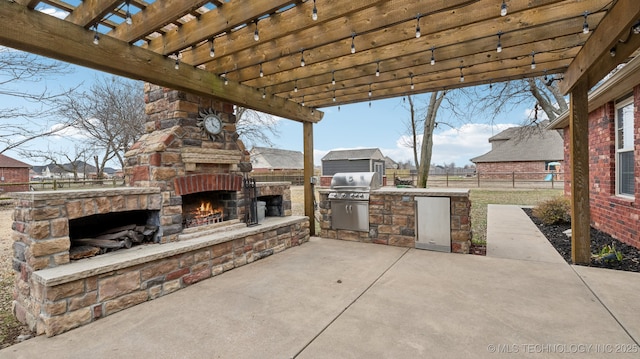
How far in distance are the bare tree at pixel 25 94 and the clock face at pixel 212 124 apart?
4511 mm

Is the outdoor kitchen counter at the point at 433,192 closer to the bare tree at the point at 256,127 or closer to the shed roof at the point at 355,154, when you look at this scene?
the bare tree at the point at 256,127

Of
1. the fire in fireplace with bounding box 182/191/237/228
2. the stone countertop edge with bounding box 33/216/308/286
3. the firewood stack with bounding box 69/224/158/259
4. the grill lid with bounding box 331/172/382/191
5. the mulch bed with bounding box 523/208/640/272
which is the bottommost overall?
the mulch bed with bounding box 523/208/640/272

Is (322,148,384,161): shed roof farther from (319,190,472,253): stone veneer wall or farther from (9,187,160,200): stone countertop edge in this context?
(9,187,160,200): stone countertop edge

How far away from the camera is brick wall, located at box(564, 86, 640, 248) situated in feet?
13.6

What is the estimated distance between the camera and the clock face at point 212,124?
12.3ft

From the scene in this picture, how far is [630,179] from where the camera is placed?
15.0ft

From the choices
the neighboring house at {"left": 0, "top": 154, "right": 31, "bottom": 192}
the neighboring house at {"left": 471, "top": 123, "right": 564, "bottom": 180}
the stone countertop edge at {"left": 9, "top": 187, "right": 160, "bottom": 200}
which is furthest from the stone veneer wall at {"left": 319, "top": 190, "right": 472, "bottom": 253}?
the neighboring house at {"left": 0, "top": 154, "right": 31, "bottom": 192}

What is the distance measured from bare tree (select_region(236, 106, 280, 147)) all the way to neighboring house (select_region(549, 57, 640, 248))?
10422 mm

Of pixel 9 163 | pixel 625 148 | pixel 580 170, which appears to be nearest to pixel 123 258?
pixel 580 170

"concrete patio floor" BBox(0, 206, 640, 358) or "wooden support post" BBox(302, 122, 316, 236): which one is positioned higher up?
"wooden support post" BBox(302, 122, 316, 236)

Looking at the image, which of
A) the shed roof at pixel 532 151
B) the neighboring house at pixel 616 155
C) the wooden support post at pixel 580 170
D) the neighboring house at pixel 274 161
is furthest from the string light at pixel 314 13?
the neighboring house at pixel 274 161

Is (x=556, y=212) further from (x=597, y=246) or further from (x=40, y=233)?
(x=40, y=233)

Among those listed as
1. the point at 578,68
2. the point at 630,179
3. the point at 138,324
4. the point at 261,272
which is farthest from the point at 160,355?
the point at 630,179

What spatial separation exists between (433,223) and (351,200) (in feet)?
4.49
